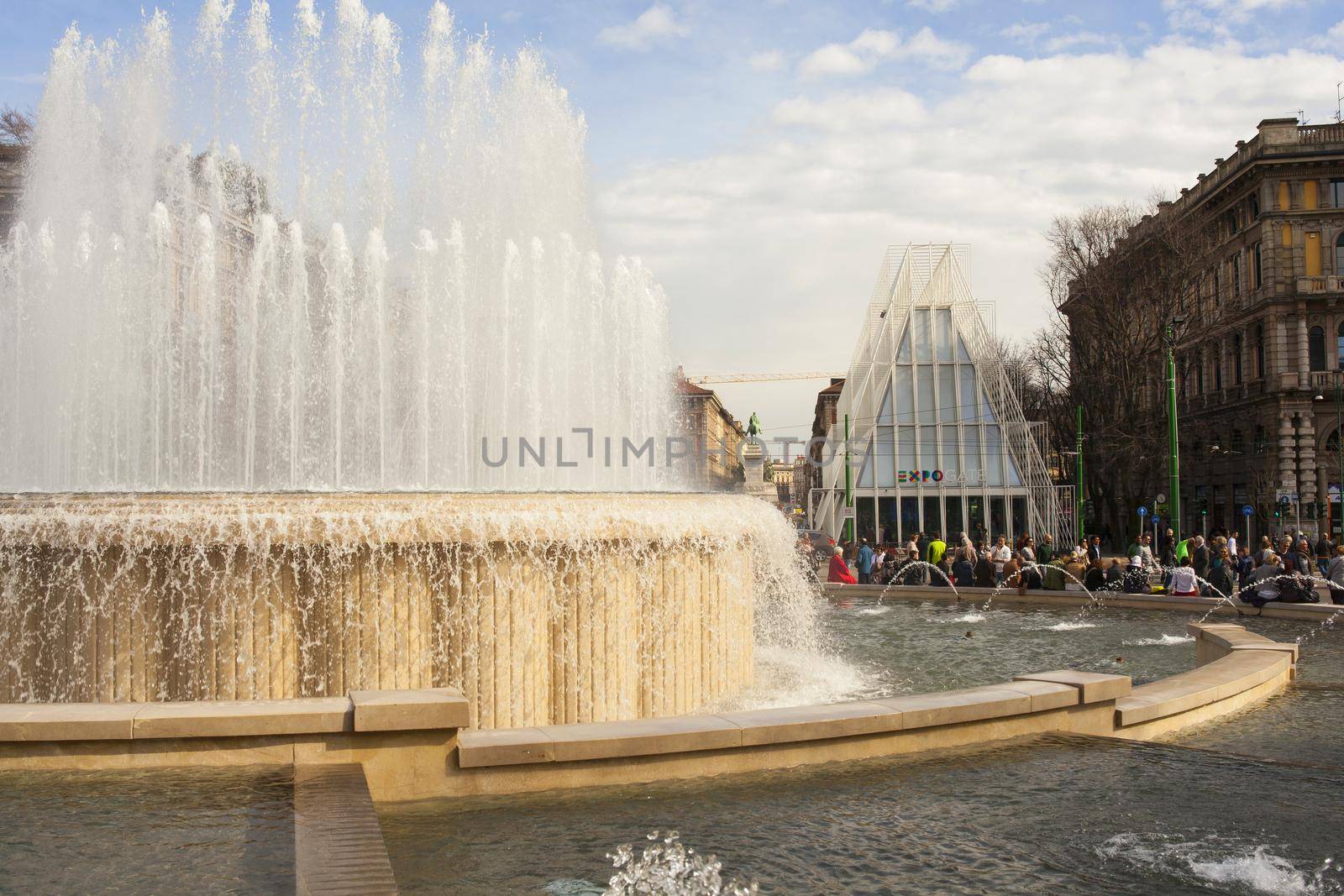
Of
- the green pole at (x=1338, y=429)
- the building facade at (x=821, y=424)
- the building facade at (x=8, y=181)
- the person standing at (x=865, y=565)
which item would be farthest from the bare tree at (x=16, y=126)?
the building facade at (x=821, y=424)

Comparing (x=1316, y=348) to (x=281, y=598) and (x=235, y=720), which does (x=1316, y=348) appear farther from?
(x=235, y=720)

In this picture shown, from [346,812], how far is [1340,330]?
57.5 metres

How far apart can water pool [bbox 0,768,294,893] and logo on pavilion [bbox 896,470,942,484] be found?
4127 centimetres

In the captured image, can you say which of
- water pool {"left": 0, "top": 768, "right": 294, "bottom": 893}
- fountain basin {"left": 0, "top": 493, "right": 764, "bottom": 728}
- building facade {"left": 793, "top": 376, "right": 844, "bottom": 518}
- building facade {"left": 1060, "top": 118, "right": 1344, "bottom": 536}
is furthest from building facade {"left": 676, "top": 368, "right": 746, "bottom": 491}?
water pool {"left": 0, "top": 768, "right": 294, "bottom": 893}

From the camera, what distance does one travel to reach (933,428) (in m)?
46.4

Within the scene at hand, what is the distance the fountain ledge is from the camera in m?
5.76

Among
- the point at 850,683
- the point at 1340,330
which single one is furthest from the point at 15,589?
the point at 1340,330

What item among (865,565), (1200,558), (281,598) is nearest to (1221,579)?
(1200,558)

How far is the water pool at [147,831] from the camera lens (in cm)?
442

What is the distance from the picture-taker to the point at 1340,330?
175 ft

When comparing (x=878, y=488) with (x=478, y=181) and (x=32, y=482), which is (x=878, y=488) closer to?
(x=478, y=181)

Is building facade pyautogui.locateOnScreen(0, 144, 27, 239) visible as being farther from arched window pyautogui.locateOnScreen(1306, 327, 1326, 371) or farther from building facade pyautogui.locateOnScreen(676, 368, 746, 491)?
building facade pyautogui.locateOnScreen(676, 368, 746, 491)

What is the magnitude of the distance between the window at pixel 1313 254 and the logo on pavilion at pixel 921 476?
70.6 ft

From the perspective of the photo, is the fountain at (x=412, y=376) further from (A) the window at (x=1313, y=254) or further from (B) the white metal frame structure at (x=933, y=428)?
(A) the window at (x=1313, y=254)
